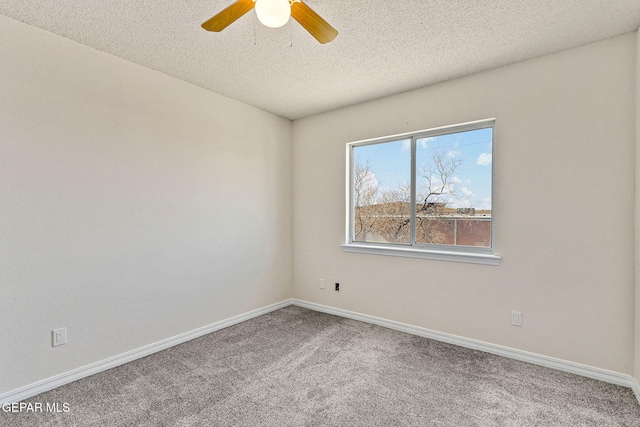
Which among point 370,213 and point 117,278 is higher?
point 370,213

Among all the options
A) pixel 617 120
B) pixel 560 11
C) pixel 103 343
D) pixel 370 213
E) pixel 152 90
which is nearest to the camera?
pixel 560 11

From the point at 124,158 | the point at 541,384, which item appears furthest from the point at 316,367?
the point at 124,158

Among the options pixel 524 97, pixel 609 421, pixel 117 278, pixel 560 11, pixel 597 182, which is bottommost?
pixel 609 421

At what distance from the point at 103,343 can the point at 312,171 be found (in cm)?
267

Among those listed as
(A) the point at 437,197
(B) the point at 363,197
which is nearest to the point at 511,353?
(A) the point at 437,197

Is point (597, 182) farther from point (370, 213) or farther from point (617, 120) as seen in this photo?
point (370, 213)

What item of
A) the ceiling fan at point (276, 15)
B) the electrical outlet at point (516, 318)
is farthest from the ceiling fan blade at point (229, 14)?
the electrical outlet at point (516, 318)

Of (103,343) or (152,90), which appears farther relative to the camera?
(152,90)

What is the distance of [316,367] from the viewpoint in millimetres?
2406

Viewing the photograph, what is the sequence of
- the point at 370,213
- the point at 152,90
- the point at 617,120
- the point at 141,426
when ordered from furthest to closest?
1. the point at 370,213
2. the point at 152,90
3. the point at 617,120
4. the point at 141,426

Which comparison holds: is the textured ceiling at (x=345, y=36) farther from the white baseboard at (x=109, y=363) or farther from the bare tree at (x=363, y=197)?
the white baseboard at (x=109, y=363)

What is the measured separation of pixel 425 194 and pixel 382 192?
50 centimetres

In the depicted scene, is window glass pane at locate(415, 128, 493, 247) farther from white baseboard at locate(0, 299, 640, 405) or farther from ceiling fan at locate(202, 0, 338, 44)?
ceiling fan at locate(202, 0, 338, 44)

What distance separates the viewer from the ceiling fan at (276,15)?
140cm
